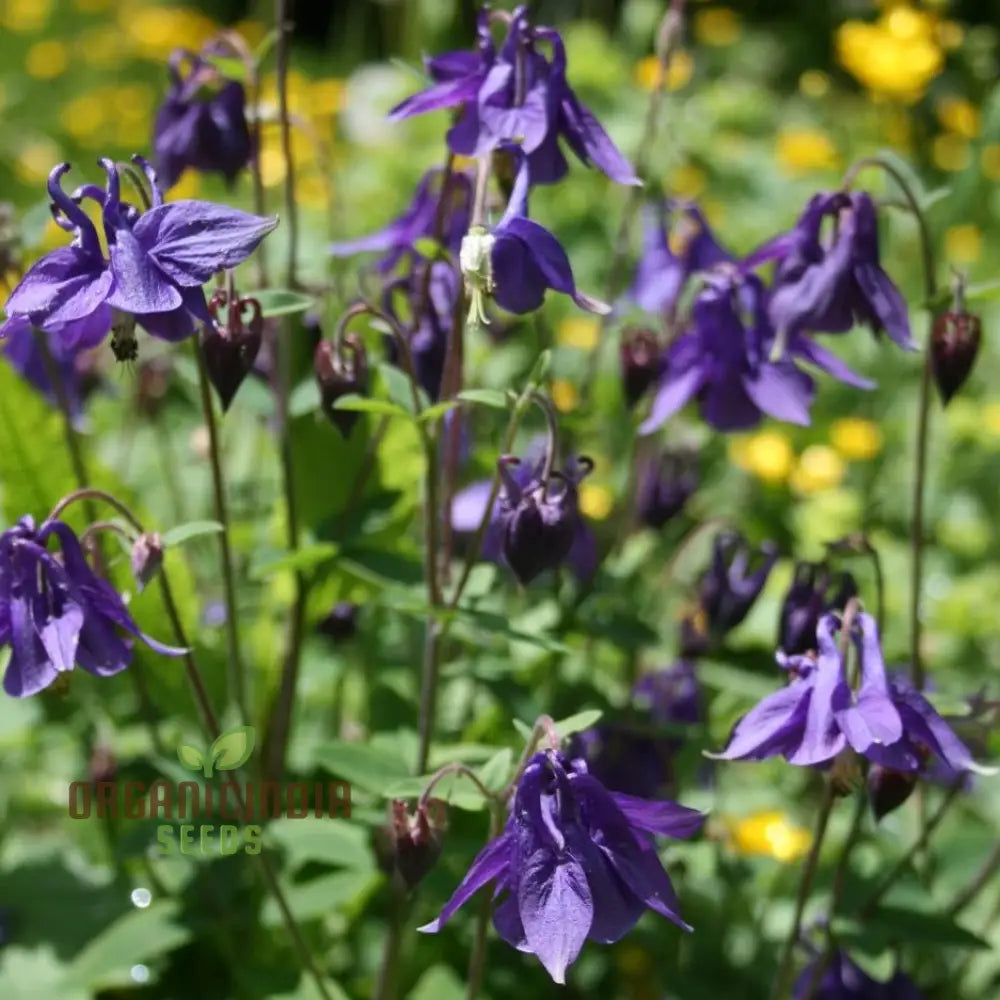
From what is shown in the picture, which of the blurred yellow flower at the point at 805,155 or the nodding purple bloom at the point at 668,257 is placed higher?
the nodding purple bloom at the point at 668,257

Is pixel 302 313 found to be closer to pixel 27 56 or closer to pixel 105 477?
pixel 105 477

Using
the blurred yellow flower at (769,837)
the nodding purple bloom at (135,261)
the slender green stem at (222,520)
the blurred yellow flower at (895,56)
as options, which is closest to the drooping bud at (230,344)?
the slender green stem at (222,520)

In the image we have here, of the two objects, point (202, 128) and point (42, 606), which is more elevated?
point (202, 128)

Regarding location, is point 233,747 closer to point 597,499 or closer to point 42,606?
point 42,606

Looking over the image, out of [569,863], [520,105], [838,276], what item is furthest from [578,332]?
[569,863]

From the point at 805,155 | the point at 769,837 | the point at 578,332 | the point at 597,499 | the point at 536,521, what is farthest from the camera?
the point at 805,155

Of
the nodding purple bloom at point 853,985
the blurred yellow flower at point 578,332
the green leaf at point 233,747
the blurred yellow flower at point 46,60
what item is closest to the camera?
the green leaf at point 233,747

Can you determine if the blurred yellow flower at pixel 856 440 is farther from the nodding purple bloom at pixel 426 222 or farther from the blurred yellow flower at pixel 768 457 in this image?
the nodding purple bloom at pixel 426 222
